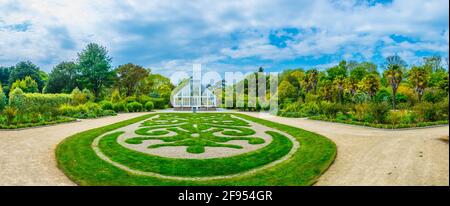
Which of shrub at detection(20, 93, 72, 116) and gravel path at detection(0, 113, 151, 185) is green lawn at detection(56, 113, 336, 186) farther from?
shrub at detection(20, 93, 72, 116)

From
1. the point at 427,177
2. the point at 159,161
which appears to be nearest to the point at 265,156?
the point at 159,161

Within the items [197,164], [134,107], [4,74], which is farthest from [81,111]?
[4,74]

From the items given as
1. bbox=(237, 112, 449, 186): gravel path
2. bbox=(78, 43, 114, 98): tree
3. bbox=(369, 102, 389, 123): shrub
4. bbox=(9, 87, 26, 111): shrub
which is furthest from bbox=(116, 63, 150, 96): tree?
bbox=(237, 112, 449, 186): gravel path

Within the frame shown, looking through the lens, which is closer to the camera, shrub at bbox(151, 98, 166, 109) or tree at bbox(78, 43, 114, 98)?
shrub at bbox(151, 98, 166, 109)

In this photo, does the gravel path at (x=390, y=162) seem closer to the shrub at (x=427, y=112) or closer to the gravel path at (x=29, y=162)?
the gravel path at (x=29, y=162)

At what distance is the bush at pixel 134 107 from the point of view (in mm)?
27513

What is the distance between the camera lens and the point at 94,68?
36156mm

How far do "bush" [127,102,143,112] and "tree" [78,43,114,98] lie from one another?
1168cm

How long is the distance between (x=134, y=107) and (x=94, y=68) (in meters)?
12.7

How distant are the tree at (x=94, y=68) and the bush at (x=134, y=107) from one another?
1168cm

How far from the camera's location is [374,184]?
Answer: 14.8 ft

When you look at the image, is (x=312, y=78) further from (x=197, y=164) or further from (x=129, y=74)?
(x=197, y=164)

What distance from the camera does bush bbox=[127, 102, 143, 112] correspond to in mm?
27513
